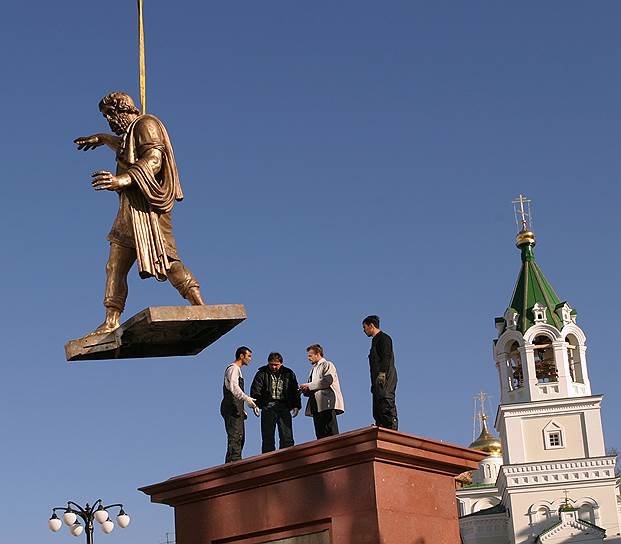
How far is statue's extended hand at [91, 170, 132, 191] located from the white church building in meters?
46.0

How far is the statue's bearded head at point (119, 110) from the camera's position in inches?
460

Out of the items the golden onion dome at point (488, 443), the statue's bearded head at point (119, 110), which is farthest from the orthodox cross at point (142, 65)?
the golden onion dome at point (488, 443)

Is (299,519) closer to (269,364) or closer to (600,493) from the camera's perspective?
(269,364)

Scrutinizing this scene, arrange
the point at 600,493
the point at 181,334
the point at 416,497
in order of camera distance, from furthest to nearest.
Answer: the point at 600,493 → the point at 181,334 → the point at 416,497

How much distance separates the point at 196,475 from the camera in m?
10.8

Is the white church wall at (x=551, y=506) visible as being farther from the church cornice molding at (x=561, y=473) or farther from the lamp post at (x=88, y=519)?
the lamp post at (x=88, y=519)

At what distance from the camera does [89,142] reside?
38.5 ft

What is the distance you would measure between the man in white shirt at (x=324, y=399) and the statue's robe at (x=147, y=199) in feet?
5.02

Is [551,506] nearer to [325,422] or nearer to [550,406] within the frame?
[550,406]

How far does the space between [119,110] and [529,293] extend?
49.1m

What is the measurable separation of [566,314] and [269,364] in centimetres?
4697

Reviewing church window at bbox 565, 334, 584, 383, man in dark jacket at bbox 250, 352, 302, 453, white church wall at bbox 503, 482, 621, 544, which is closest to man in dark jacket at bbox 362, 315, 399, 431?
man in dark jacket at bbox 250, 352, 302, 453

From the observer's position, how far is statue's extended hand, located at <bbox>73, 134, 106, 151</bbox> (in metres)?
11.7

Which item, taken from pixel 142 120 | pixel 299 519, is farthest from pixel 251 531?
pixel 142 120
